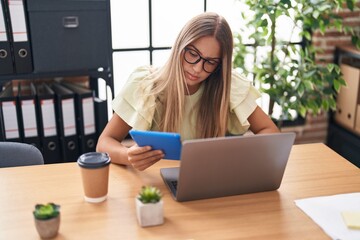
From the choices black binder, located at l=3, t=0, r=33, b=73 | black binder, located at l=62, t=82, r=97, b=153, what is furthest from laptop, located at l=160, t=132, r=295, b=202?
black binder, located at l=3, t=0, r=33, b=73

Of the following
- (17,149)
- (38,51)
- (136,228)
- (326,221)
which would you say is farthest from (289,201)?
(38,51)

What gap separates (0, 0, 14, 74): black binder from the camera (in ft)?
7.06

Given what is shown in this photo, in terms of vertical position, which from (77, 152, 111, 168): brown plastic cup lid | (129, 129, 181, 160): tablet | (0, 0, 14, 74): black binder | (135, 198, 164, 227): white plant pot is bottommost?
(135, 198, 164, 227): white plant pot

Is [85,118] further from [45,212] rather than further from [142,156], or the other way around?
[45,212]

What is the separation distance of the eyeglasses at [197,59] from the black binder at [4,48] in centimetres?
114

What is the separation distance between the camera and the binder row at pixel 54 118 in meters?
2.29

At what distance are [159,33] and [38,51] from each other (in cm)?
90

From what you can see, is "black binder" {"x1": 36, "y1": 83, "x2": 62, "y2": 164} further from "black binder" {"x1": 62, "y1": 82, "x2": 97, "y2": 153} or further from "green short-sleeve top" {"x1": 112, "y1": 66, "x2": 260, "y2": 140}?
"green short-sleeve top" {"x1": 112, "y1": 66, "x2": 260, "y2": 140}

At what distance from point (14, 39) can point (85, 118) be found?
548mm

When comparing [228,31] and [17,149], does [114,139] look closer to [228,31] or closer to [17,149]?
[17,149]

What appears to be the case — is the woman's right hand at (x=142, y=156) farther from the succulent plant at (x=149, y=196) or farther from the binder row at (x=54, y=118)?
the binder row at (x=54, y=118)

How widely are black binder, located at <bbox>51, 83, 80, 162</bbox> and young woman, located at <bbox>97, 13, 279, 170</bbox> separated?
793 millimetres

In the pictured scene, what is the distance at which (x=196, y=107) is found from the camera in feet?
5.61

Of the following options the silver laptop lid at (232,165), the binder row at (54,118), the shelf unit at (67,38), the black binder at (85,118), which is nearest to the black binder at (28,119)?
the binder row at (54,118)
